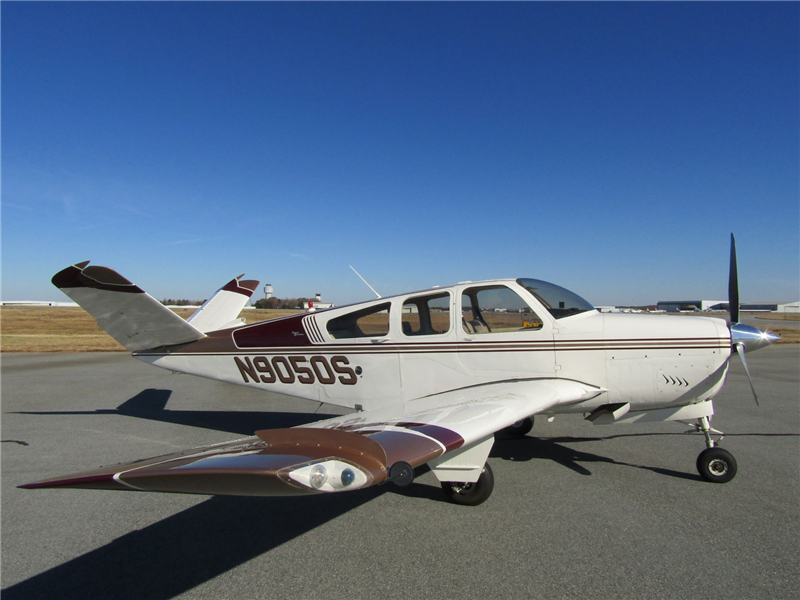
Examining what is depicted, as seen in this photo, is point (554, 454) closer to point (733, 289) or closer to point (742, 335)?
point (742, 335)

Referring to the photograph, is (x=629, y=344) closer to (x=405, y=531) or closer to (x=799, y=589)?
(x=799, y=589)

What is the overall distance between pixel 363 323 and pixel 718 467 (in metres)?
4.10

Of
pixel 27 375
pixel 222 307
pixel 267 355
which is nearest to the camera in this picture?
pixel 267 355

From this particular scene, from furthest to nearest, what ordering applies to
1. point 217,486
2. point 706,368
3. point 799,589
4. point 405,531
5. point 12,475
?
point 12,475
point 706,368
point 405,531
point 799,589
point 217,486

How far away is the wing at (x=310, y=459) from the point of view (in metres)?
2.19

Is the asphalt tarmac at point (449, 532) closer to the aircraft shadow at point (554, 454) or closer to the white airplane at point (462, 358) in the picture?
the aircraft shadow at point (554, 454)

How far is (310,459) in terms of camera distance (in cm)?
235

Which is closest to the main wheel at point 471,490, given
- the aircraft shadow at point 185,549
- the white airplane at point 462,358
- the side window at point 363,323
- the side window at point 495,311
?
the white airplane at point 462,358

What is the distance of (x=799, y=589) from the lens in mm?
2844

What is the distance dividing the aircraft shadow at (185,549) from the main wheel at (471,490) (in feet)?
2.48

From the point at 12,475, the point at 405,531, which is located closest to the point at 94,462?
the point at 12,475

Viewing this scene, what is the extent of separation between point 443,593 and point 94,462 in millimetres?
4794

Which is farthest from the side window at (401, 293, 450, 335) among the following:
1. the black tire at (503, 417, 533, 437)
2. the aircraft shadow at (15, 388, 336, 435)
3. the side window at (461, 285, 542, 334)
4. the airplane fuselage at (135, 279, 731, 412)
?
the aircraft shadow at (15, 388, 336, 435)

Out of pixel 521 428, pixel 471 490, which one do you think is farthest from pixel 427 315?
pixel 521 428
